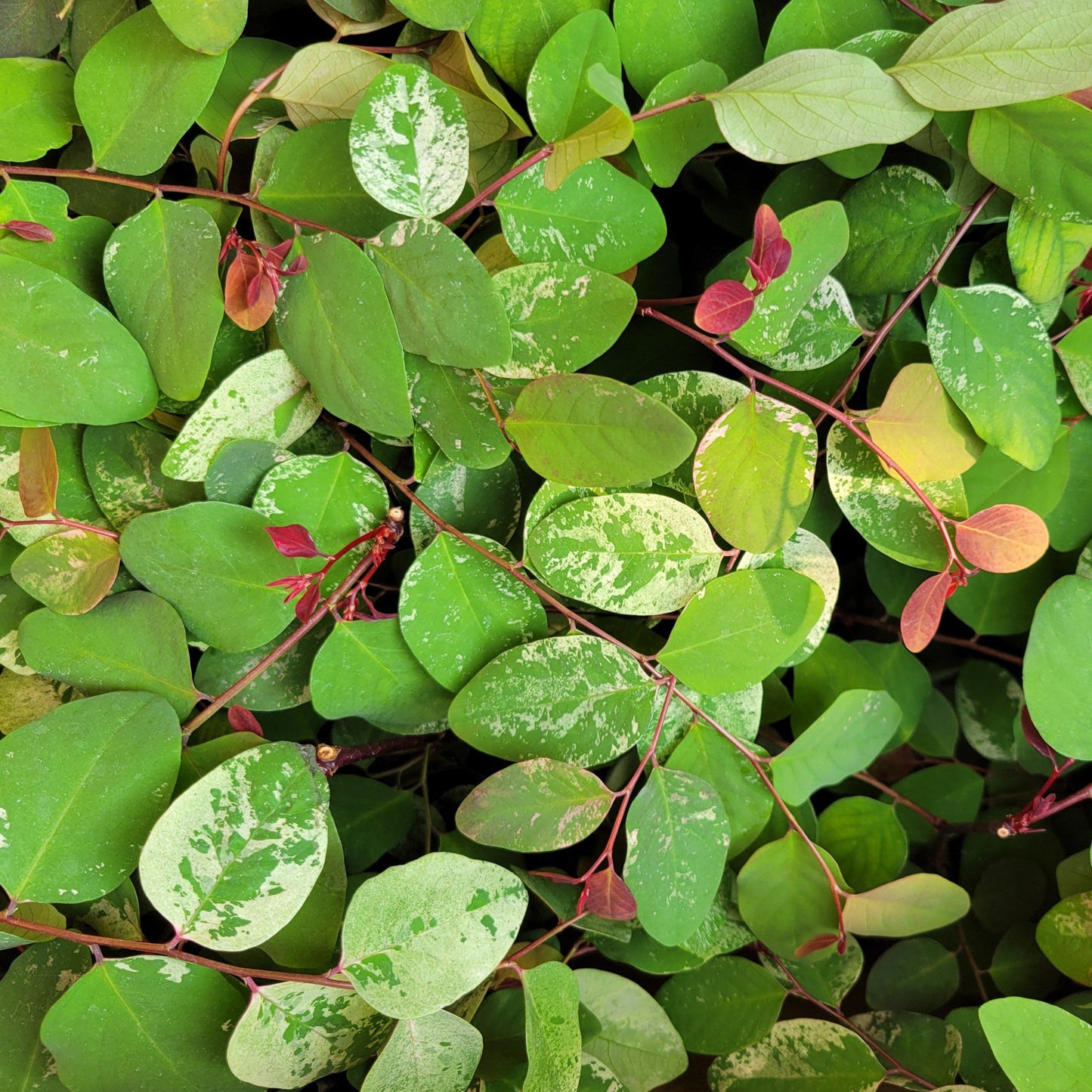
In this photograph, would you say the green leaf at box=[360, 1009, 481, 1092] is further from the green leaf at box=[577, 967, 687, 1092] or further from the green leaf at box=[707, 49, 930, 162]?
the green leaf at box=[707, 49, 930, 162]

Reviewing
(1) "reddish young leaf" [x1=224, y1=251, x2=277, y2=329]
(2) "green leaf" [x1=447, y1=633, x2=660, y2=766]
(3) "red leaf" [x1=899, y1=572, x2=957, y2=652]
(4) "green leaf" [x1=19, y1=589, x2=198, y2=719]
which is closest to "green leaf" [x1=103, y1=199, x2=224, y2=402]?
(1) "reddish young leaf" [x1=224, y1=251, x2=277, y2=329]

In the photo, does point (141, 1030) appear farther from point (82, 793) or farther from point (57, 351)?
point (57, 351)

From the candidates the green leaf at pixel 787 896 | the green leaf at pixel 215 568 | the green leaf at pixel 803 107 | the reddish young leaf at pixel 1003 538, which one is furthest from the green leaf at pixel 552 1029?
the green leaf at pixel 803 107

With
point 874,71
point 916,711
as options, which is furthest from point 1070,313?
point 916,711

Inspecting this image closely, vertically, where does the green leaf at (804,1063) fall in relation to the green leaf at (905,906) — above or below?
below

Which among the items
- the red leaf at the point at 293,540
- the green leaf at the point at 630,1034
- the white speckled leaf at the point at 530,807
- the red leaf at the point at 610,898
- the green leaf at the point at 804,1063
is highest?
the red leaf at the point at 293,540

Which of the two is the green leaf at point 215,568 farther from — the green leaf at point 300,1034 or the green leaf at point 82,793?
the green leaf at point 300,1034
